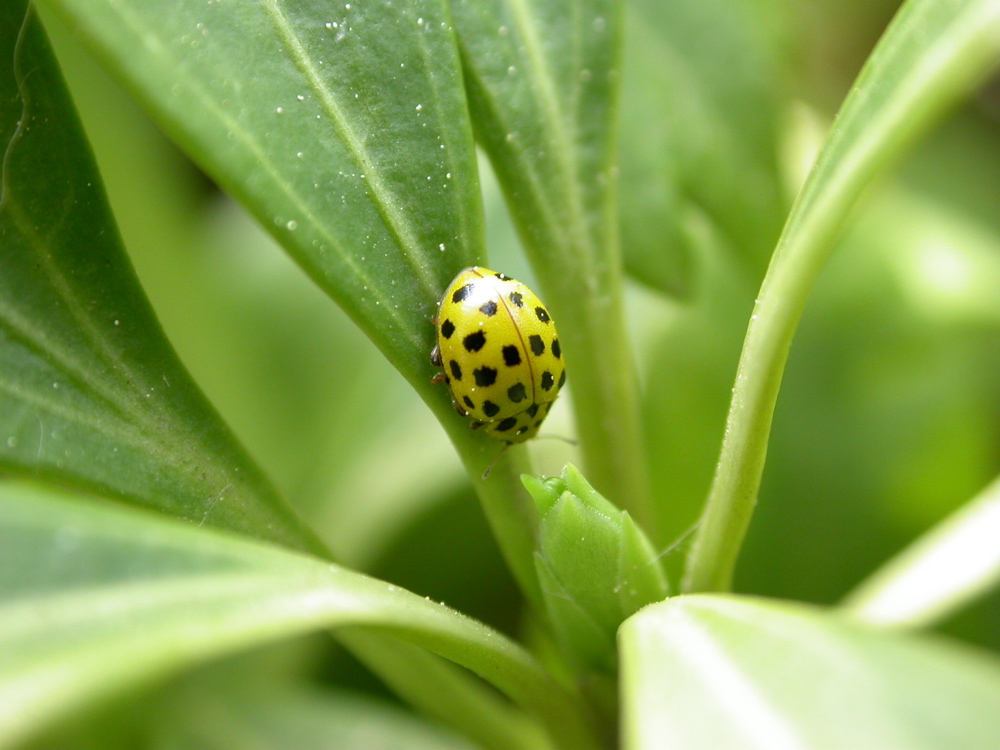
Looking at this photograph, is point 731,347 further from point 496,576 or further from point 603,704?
point 603,704

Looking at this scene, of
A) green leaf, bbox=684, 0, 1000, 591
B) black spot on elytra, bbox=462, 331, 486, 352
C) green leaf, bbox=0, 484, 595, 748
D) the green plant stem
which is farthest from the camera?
black spot on elytra, bbox=462, 331, 486, 352

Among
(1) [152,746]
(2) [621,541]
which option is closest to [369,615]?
(2) [621,541]

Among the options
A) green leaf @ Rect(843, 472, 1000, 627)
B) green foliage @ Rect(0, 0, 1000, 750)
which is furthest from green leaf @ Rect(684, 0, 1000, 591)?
green leaf @ Rect(843, 472, 1000, 627)

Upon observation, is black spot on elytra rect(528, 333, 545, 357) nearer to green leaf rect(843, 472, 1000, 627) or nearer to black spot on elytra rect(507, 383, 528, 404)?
black spot on elytra rect(507, 383, 528, 404)

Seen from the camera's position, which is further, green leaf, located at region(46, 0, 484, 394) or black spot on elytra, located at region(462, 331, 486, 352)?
black spot on elytra, located at region(462, 331, 486, 352)

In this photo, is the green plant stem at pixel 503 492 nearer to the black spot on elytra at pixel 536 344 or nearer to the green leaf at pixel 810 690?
the black spot on elytra at pixel 536 344

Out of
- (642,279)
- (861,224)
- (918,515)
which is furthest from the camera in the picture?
(861,224)

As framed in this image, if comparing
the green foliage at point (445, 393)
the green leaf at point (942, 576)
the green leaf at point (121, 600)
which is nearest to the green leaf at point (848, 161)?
the green foliage at point (445, 393)
